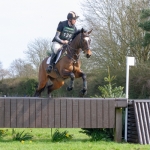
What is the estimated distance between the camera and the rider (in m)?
9.63

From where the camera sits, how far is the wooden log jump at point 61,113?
8.80 m

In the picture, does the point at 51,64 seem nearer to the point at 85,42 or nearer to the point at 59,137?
the point at 85,42

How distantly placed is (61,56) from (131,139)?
2666 millimetres

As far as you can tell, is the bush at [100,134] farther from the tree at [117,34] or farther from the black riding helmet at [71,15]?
the tree at [117,34]

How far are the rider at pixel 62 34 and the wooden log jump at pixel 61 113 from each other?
4.17 ft

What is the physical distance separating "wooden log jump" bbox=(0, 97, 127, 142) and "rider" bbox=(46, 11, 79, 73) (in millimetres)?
1270

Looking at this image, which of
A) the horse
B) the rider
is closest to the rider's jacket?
the rider

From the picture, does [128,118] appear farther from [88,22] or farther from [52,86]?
[88,22]

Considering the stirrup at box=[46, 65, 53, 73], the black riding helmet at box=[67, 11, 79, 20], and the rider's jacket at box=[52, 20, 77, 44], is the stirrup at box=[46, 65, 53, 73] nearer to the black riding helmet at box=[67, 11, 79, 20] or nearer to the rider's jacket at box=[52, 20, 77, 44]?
the rider's jacket at box=[52, 20, 77, 44]

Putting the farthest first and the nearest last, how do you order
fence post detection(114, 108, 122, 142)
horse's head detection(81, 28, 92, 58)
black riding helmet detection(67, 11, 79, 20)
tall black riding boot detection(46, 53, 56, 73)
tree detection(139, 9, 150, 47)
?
tree detection(139, 9, 150, 47) < tall black riding boot detection(46, 53, 56, 73) < black riding helmet detection(67, 11, 79, 20) < fence post detection(114, 108, 122, 142) < horse's head detection(81, 28, 92, 58)

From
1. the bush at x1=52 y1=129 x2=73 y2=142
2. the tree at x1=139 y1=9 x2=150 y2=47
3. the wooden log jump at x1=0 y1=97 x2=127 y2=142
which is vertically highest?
the tree at x1=139 y1=9 x2=150 y2=47

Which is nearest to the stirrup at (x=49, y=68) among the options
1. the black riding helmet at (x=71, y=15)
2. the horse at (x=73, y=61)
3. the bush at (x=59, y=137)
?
the horse at (x=73, y=61)

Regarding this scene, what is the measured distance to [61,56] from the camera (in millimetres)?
9734

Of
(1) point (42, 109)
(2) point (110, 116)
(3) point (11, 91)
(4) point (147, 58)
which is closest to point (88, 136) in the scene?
(2) point (110, 116)
